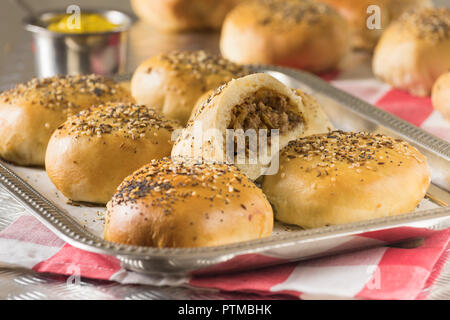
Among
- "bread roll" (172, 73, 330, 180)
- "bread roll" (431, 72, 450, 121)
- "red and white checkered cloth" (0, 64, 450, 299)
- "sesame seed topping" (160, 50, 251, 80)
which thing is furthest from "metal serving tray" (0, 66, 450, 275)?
"sesame seed topping" (160, 50, 251, 80)

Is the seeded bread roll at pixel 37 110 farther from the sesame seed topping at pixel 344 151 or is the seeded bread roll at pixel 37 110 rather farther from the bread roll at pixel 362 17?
the bread roll at pixel 362 17

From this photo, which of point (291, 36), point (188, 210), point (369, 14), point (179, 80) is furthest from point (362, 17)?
point (188, 210)

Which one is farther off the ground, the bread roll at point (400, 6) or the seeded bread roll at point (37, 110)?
the bread roll at point (400, 6)

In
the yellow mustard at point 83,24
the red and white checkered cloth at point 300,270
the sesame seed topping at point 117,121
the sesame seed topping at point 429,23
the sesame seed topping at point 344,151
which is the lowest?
the red and white checkered cloth at point 300,270

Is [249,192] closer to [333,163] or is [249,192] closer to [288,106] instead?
[333,163]

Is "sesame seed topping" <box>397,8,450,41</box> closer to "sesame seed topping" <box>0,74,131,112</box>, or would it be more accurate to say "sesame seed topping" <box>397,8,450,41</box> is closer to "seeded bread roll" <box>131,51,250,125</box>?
"seeded bread roll" <box>131,51,250,125</box>

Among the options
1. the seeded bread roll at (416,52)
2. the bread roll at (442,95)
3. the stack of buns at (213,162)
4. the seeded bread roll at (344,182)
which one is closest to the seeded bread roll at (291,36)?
the seeded bread roll at (416,52)
